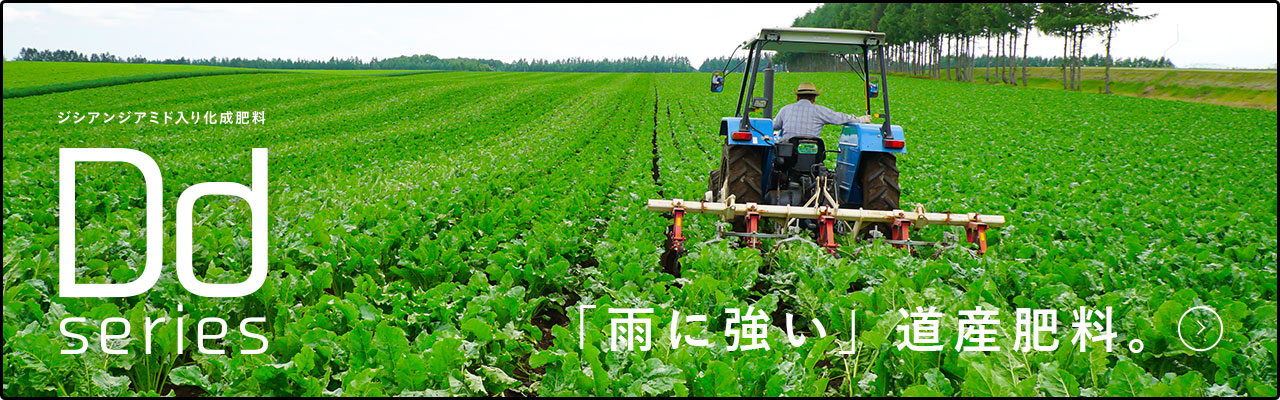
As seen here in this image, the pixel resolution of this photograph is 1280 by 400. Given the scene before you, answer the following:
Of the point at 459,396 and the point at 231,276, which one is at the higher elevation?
the point at 231,276

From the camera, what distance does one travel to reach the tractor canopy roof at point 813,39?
6090 mm

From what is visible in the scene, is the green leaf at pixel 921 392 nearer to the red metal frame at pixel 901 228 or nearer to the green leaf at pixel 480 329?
the green leaf at pixel 480 329

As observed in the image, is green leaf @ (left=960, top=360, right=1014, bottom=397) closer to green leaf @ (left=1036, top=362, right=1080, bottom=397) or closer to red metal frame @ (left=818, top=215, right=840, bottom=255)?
green leaf @ (left=1036, top=362, right=1080, bottom=397)

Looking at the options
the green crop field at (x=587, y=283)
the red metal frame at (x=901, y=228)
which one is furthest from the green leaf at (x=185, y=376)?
the red metal frame at (x=901, y=228)

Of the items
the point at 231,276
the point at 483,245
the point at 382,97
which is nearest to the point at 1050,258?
the point at 483,245

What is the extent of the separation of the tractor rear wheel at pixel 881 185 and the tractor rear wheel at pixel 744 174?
968mm

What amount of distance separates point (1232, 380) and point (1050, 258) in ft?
7.53

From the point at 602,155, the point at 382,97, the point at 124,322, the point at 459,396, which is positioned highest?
the point at 382,97

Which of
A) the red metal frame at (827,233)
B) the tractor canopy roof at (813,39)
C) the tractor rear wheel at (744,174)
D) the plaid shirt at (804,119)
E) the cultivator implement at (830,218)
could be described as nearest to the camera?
the red metal frame at (827,233)

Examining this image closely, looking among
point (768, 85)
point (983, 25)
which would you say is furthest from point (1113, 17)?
point (768, 85)

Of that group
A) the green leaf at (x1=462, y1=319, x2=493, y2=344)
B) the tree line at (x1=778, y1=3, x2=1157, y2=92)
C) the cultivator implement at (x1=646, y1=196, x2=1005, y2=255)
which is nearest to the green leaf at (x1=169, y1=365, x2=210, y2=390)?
the green leaf at (x1=462, y1=319, x2=493, y2=344)

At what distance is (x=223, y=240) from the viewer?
529 centimetres

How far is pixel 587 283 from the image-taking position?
4906 millimetres

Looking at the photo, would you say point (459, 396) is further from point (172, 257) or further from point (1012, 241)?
point (1012, 241)
